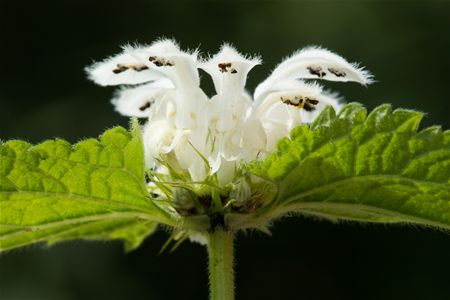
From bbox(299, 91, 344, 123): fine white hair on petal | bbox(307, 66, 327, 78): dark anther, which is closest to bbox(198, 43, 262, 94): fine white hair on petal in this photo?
bbox(307, 66, 327, 78): dark anther

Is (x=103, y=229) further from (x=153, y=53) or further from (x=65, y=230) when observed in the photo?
(x=153, y=53)

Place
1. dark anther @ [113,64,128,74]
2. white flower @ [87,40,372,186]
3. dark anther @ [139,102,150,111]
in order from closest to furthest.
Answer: white flower @ [87,40,372,186]
dark anther @ [113,64,128,74]
dark anther @ [139,102,150,111]

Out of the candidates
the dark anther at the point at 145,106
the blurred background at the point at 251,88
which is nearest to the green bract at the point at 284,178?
the dark anther at the point at 145,106

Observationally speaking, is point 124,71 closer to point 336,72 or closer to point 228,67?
point 228,67

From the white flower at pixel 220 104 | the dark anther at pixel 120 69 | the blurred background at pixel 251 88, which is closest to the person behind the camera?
the white flower at pixel 220 104

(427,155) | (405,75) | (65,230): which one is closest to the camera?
(427,155)

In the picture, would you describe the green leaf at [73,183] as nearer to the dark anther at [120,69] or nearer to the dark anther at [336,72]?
the dark anther at [120,69]

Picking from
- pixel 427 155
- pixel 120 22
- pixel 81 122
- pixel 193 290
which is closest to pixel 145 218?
pixel 427 155

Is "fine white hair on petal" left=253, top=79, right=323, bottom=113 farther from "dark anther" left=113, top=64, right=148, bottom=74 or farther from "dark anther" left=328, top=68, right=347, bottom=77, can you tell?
"dark anther" left=113, top=64, right=148, bottom=74
